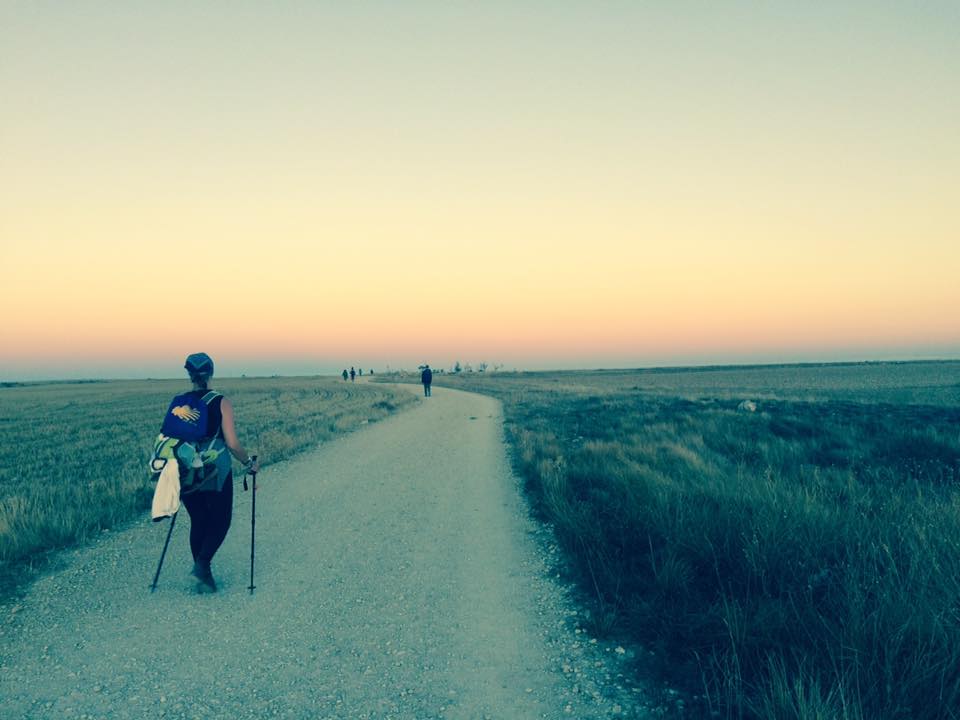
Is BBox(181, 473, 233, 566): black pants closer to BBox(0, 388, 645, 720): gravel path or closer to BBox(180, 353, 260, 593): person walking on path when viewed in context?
BBox(180, 353, 260, 593): person walking on path

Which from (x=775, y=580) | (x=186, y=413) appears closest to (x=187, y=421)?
(x=186, y=413)

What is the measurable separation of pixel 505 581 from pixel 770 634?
2556 millimetres

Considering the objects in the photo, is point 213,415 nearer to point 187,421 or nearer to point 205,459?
point 187,421

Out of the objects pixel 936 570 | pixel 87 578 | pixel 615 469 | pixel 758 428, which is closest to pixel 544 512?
pixel 615 469

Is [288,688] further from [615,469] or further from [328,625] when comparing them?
[615,469]

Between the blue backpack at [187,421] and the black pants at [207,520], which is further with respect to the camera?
the black pants at [207,520]

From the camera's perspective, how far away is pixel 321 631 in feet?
14.1

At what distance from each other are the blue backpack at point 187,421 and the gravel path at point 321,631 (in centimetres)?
165

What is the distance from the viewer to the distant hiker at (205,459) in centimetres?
482

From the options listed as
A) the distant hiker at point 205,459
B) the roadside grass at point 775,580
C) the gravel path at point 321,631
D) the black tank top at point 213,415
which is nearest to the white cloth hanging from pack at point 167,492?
the distant hiker at point 205,459

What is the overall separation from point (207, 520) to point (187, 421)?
111cm

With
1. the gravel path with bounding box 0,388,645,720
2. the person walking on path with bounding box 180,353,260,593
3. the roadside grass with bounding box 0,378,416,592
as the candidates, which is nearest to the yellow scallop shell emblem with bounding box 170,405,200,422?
the person walking on path with bounding box 180,353,260,593

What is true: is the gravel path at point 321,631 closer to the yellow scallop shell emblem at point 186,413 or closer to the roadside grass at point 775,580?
the roadside grass at point 775,580

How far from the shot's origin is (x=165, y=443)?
4785 millimetres
